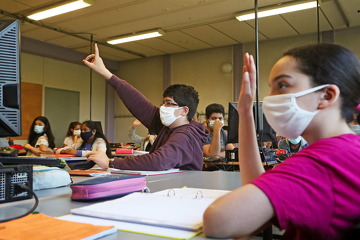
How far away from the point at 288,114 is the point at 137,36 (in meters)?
6.00

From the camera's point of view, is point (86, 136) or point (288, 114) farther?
point (86, 136)

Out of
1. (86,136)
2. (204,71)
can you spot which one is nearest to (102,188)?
(86,136)

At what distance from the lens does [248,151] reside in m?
1.02

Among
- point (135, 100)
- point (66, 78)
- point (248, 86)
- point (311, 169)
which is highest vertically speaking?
point (66, 78)

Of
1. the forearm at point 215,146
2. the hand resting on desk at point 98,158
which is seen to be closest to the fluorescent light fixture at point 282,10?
the forearm at point 215,146

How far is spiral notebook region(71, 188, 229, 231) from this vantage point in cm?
70

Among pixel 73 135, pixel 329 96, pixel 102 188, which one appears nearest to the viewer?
pixel 329 96

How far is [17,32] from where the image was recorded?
1.07 m

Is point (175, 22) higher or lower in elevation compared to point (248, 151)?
higher

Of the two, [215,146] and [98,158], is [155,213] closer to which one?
[98,158]

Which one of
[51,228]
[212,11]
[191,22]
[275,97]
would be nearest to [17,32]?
[51,228]

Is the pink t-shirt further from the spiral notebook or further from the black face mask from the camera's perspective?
the black face mask

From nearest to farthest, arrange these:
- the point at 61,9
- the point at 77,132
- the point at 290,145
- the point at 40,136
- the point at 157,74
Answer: the point at 290,145
the point at 61,9
the point at 40,136
the point at 77,132
the point at 157,74

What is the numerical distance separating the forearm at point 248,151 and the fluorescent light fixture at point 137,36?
5403 mm
